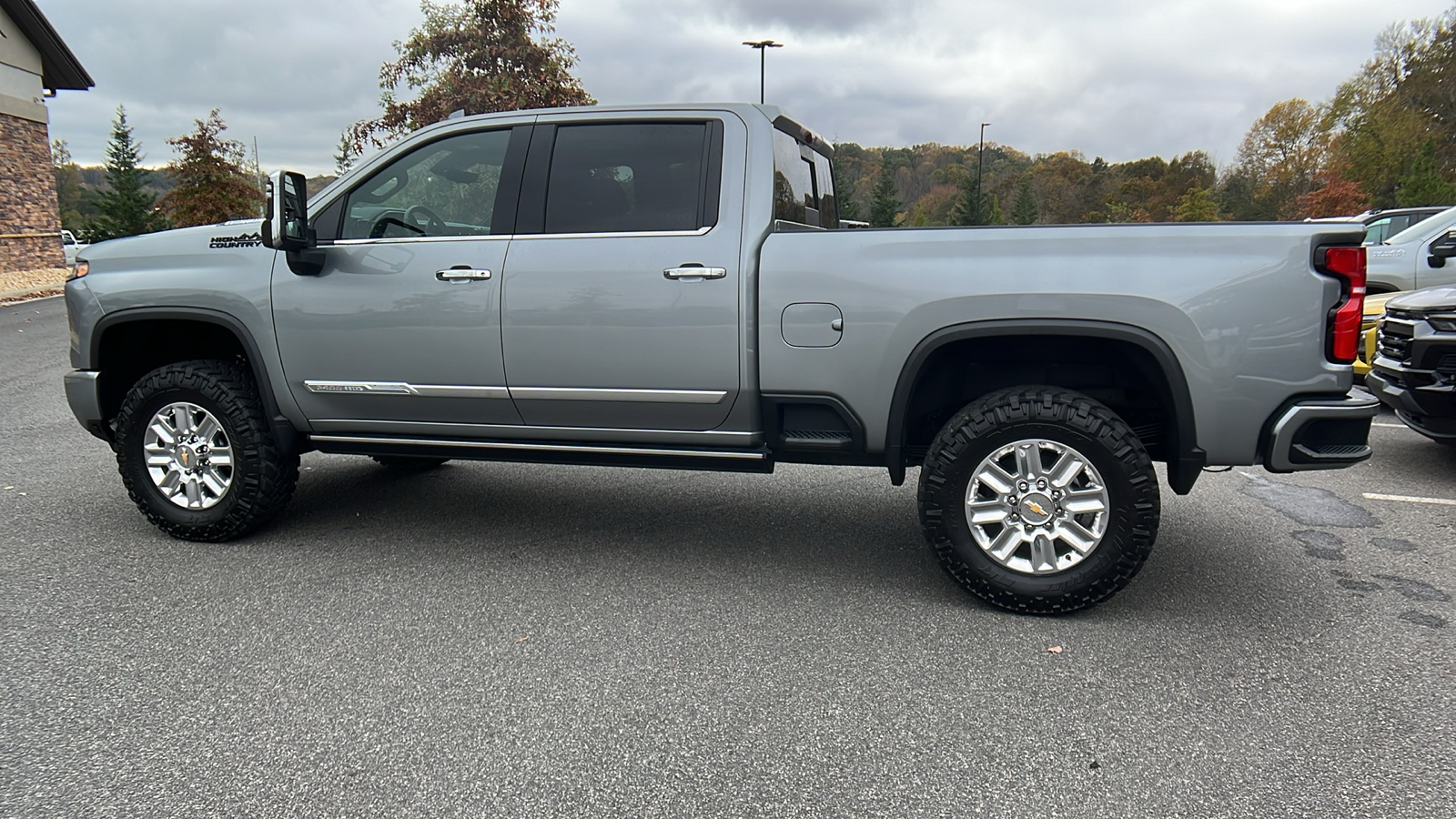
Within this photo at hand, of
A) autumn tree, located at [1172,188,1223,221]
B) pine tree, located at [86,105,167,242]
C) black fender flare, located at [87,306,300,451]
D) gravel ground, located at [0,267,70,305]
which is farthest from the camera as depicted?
autumn tree, located at [1172,188,1223,221]

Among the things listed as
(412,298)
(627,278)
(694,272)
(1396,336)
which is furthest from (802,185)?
(1396,336)

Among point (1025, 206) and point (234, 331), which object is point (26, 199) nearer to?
point (234, 331)

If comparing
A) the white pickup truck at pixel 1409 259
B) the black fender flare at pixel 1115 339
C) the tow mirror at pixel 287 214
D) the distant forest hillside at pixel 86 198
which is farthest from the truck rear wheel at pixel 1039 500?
the distant forest hillside at pixel 86 198

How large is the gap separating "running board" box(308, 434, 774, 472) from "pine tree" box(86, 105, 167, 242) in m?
45.9

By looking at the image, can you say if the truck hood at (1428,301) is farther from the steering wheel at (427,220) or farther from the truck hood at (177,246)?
the truck hood at (177,246)

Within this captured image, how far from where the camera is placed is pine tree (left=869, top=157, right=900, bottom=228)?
66062 mm

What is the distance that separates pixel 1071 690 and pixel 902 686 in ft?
1.78

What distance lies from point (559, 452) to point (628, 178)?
4.07ft

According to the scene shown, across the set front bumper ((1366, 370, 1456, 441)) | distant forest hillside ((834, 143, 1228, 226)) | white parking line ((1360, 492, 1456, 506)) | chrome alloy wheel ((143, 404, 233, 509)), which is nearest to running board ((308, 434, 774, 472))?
chrome alloy wheel ((143, 404, 233, 509))

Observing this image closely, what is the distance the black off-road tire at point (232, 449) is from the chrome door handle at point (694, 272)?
85.3 inches

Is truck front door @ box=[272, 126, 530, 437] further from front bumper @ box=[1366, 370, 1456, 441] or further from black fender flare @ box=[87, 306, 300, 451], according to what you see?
front bumper @ box=[1366, 370, 1456, 441]

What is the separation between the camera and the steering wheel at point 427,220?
4.24 meters

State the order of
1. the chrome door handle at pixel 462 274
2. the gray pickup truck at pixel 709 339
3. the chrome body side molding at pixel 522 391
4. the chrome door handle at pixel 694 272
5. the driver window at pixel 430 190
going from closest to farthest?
the gray pickup truck at pixel 709 339 < the chrome door handle at pixel 694 272 < the chrome body side molding at pixel 522 391 < the chrome door handle at pixel 462 274 < the driver window at pixel 430 190

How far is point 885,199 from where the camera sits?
68188 mm
